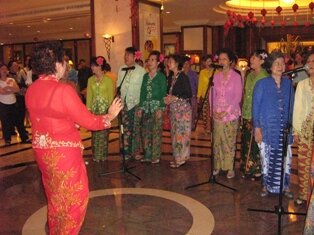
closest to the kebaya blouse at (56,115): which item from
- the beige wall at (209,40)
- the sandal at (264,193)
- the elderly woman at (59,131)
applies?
the elderly woman at (59,131)

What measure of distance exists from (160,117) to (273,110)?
6.32ft

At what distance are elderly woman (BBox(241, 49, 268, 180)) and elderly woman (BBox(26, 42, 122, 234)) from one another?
256 cm

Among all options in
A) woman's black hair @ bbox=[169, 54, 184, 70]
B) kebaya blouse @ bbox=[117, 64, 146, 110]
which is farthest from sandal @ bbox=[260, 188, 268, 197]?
kebaya blouse @ bbox=[117, 64, 146, 110]

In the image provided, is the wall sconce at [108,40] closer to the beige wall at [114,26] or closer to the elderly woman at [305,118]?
the beige wall at [114,26]

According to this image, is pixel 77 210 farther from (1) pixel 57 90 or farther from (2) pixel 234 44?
(2) pixel 234 44

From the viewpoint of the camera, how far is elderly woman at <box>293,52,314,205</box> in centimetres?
361

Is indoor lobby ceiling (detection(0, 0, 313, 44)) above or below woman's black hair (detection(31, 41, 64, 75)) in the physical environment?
above

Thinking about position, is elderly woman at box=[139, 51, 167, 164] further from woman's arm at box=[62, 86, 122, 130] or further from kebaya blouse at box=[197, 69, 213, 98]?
woman's arm at box=[62, 86, 122, 130]

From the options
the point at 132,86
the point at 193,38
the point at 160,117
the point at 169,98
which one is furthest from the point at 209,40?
the point at 169,98

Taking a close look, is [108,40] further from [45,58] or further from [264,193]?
[45,58]

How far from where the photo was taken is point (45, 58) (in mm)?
2354

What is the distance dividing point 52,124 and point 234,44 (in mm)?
15162

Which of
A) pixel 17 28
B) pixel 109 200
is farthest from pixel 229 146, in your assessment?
pixel 17 28

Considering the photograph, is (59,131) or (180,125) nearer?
(59,131)
